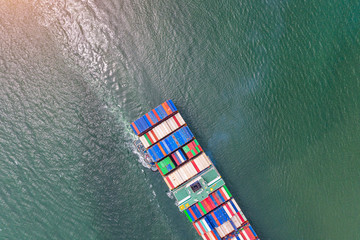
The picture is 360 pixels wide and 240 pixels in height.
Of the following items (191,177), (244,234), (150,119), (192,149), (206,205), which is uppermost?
(150,119)

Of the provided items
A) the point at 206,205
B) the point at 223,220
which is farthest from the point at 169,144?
the point at 223,220

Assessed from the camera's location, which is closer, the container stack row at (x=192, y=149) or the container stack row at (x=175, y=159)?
the container stack row at (x=175, y=159)

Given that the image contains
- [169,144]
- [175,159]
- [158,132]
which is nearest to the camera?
[175,159]

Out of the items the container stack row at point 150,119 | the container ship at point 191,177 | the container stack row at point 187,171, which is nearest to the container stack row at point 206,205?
the container ship at point 191,177

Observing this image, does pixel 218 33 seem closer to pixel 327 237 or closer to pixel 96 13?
pixel 96 13

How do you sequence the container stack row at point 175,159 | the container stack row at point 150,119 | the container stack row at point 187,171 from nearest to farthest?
the container stack row at point 187,171
the container stack row at point 175,159
the container stack row at point 150,119

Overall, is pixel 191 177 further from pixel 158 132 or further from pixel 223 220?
pixel 158 132

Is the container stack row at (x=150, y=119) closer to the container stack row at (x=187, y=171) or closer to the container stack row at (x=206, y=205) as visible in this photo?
the container stack row at (x=187, y=171)
